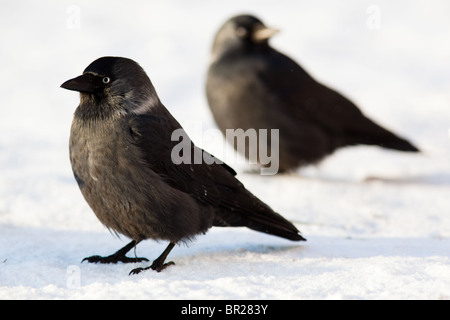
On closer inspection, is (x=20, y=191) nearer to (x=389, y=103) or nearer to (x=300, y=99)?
(x=300, y=99)

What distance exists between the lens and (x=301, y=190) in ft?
22.4

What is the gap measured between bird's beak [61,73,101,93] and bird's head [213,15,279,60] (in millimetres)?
3594

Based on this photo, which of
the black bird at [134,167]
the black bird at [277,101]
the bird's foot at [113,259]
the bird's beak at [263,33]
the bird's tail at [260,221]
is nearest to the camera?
the black bird at [134,167]

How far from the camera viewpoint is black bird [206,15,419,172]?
7.38 m

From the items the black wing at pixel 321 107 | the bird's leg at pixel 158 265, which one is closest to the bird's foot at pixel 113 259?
the bird's leg at pixel 158 265

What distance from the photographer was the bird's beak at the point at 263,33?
25.0ft

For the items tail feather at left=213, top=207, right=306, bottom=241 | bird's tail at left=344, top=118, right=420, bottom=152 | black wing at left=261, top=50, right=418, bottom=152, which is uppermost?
black wing at left=261, top=50, right=418, bottom=152

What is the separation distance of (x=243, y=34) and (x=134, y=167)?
3.95m

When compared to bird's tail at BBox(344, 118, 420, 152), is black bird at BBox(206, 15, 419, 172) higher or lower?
higher

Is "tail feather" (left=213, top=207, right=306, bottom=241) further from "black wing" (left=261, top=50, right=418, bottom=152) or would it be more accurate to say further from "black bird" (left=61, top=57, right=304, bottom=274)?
"black wing" (left=261, top=50, right=418, bottom=152)

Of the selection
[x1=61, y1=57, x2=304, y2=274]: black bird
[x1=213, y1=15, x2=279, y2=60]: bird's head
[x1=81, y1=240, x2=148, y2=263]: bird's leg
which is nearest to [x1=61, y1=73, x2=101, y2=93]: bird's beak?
[x1=61, y1=57, x2=304, y2=274]: black bird

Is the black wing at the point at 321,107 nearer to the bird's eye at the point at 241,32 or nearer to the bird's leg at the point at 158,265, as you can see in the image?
the bird's eye at the point at 241,32

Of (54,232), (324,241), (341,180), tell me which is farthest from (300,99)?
(54,232)

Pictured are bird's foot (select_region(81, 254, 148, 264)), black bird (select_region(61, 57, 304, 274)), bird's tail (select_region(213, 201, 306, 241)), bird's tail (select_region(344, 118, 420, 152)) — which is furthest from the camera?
bird's tail (select_region(344, 118, 420, 152))
